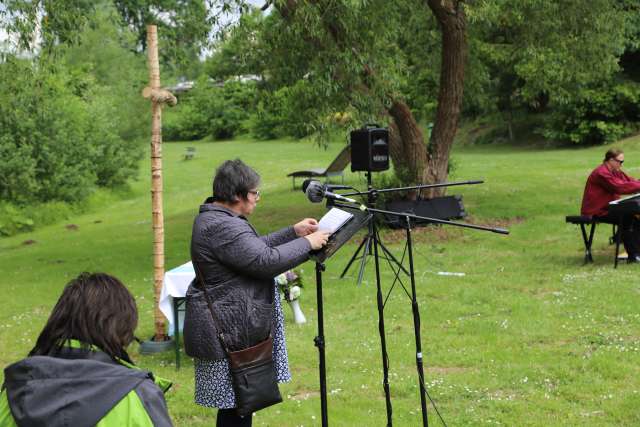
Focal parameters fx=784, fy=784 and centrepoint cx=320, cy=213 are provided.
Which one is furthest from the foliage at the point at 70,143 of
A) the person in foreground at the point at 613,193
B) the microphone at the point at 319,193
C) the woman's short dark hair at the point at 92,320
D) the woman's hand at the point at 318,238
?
the woman's short dark hair at the point at 92,320

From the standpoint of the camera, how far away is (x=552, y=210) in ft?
52.7

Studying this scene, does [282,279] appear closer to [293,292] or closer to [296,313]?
[293,292]

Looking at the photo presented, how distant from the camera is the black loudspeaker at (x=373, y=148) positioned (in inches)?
419

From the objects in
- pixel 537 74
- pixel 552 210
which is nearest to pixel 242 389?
pixel 552 210

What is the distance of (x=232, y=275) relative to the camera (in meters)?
3.82

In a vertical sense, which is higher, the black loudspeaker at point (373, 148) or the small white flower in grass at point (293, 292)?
the black loudspeaker at point (373, 148)

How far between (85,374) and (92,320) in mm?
179

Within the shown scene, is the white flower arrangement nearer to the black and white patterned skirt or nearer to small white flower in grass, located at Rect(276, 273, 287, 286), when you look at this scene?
small white flower in grass, located at Rect(276, 273, 287, 286)

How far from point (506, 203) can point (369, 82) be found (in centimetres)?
513

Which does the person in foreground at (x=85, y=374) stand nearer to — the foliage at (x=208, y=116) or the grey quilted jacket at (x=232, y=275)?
the grey quilted jacket at (x=232, y=275)

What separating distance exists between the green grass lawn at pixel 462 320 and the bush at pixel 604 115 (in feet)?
41.3

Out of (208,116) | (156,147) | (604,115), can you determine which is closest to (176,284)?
(156,147)

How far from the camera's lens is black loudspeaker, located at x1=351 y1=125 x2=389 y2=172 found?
10.7 metres

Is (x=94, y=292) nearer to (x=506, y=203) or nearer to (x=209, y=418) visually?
(x=209, y=418)
